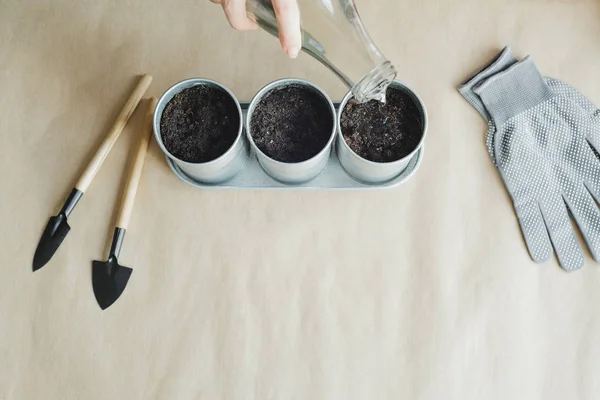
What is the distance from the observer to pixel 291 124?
2.12 ft

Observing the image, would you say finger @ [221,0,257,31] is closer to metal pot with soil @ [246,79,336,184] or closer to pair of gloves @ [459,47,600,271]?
metal pot with soil @ [246,79,336,184]

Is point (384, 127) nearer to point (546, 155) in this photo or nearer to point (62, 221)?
point (546, 155)

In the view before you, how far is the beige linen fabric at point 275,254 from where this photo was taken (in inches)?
25.9

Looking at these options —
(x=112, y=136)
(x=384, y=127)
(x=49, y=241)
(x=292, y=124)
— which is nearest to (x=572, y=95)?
(x=384, y=127)

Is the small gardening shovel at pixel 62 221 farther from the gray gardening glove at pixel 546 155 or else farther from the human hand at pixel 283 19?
the gray gardening glove at pixel 546 155

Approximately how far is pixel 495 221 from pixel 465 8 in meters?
0.32

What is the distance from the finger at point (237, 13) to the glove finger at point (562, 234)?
456mm

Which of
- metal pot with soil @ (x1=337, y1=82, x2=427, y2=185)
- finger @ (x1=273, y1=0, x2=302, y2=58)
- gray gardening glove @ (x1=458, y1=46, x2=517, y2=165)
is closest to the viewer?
finger @ (x1=273, y1=0, x2=302, y2=58)

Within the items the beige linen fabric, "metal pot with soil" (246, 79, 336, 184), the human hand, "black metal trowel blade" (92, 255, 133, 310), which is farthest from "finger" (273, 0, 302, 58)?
"black metal trowel blade" (92, 255, 133, 310)

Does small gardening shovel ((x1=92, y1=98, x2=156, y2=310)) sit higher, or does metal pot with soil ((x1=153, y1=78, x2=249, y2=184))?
metal pot with soil ((x1=153, y1=78, x2=249, y2=184))

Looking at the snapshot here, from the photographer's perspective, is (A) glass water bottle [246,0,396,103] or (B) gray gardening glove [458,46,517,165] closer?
(A) glass water bottle [246,0,396,103]

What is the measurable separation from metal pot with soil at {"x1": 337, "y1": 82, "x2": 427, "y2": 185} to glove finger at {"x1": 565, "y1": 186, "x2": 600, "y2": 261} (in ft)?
0.81

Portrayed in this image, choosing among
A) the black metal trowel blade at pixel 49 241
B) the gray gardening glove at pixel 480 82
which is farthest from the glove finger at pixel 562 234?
the black metal trowel blade at pixel 49 241

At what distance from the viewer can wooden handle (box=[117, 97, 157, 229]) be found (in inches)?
27.0
